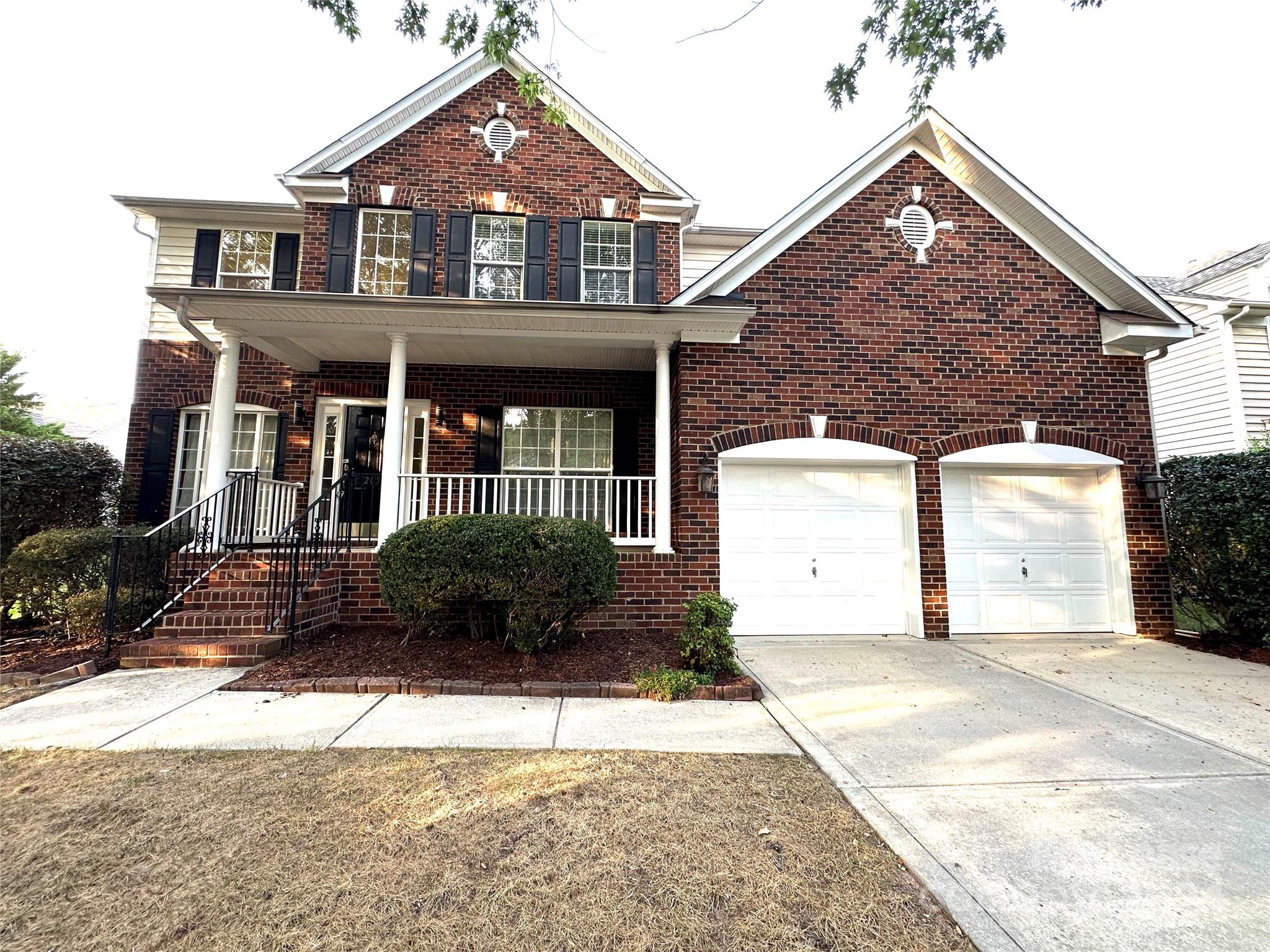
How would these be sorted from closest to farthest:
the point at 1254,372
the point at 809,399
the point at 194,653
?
the point at 194,653 < the point at 809,399 < the point at 1254,372

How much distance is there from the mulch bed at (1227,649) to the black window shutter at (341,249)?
12628 mm

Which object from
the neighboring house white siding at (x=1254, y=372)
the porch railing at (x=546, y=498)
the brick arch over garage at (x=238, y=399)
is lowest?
the porch railing at (x=546, y=498)

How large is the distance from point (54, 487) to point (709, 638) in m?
9.67

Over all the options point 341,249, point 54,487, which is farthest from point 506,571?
point 54,487

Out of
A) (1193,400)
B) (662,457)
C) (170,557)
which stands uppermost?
(1193,400)

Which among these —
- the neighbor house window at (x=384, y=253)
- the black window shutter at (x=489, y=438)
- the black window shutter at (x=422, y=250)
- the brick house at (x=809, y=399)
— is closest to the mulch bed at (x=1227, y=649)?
the brick house at (x=809, y=399)

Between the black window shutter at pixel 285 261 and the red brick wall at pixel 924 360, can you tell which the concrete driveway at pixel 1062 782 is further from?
the black window shutter at pixel 285 261

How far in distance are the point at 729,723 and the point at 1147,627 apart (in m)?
6.82

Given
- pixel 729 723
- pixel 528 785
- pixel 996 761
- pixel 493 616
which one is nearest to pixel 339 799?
pixel 528 785

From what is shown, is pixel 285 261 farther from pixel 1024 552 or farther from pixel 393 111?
pixel 1024 552

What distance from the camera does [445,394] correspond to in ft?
28.8

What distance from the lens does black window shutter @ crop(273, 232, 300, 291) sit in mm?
9289

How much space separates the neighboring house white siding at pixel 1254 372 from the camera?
11062 millimetres

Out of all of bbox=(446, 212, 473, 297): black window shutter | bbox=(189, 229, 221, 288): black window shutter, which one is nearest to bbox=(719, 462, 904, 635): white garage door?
bbox=(446, 212, 473, 297): black window shutter
